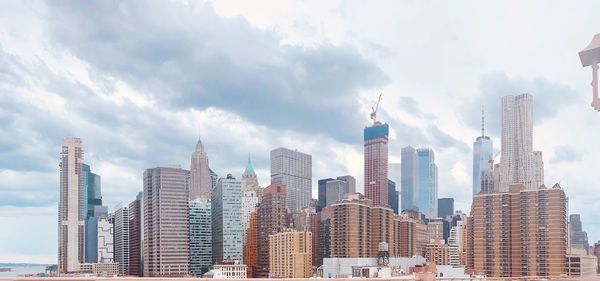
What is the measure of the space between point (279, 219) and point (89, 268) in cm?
2655

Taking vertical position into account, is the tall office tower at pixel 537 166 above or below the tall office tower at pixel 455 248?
above

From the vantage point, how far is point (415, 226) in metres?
71.6

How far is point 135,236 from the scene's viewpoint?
255 ft

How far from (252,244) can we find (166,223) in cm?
1141

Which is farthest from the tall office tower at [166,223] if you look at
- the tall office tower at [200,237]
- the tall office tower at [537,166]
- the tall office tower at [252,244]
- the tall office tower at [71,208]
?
the tall office tower at [537,166]

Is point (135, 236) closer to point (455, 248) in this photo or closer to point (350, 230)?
point (350, 230)

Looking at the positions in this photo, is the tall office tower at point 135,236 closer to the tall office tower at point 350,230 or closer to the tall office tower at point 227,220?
the tall office tower at point 227,220

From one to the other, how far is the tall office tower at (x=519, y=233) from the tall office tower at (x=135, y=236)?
4268 cm

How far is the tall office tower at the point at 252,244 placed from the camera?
68.3 meters

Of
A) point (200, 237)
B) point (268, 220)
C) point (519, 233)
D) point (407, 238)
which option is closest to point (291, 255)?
point (268, 220)

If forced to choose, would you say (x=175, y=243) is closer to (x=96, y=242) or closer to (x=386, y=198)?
(x=96, y=242)

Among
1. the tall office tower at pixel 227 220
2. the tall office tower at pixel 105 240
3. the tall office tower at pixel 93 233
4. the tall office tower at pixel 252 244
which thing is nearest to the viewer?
the tall office tower at pixel 252 244

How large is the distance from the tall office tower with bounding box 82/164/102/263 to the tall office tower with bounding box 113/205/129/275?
3941mm

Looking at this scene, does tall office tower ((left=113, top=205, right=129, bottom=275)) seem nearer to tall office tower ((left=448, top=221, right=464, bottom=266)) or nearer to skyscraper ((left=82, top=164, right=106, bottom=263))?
skyscraper ((left=82, top=164, right=106, bottom=263))
